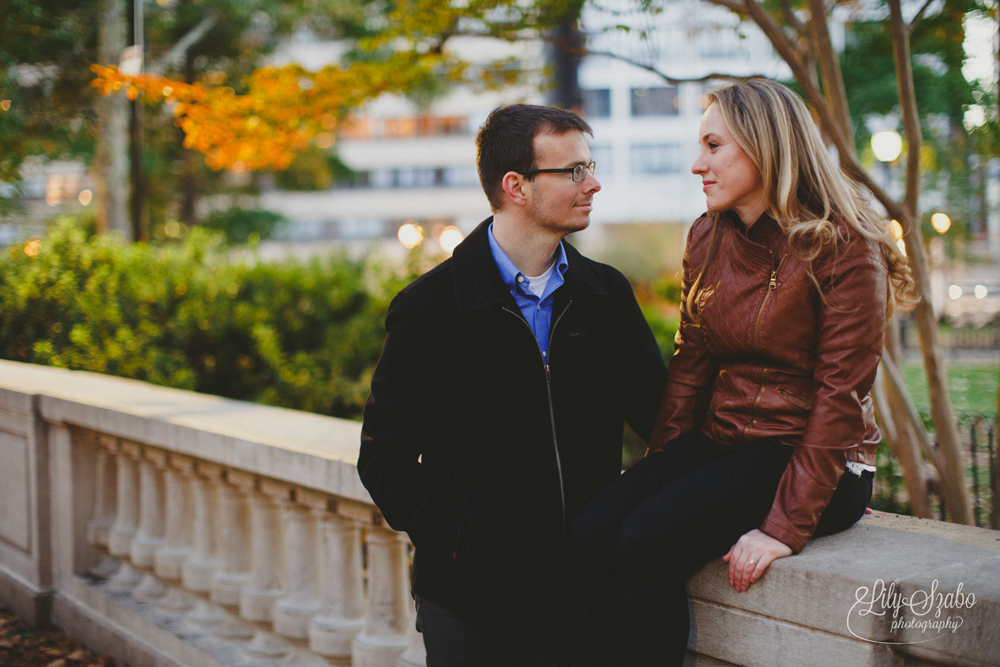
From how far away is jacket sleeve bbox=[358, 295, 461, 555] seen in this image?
2410mm

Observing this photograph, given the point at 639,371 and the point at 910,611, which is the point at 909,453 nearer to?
the point at 639,371

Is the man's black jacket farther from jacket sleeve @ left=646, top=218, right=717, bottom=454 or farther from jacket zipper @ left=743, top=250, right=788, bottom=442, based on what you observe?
jacket zipper @ left=743, top=250, right=788, bottom=442

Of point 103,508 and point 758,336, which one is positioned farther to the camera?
point 103,508

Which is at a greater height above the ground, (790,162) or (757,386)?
(790,162)

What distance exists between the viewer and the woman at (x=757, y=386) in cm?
215

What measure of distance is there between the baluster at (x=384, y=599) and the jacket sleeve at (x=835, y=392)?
144 centimetres

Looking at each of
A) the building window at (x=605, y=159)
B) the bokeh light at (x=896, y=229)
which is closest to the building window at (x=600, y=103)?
the building window at (x=605, y=159)

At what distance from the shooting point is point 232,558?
3652 millimetres

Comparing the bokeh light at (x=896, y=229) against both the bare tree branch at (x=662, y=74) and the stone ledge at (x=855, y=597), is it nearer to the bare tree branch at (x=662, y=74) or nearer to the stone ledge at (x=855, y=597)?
the stone ledge at (x=855, y=597)

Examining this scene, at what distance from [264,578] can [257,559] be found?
8 centimetres

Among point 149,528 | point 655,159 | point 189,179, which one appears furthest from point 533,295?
point 655,159

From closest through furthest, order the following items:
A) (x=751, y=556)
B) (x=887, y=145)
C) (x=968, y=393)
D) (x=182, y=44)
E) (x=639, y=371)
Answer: (x=751, y=556), (x=639, y=371), (x=968, y=393), (x=887, y=145), (x=182, y=44)

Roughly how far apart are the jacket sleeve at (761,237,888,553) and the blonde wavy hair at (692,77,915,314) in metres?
0.18

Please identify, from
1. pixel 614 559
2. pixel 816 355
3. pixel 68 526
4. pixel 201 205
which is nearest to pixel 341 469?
pixel 614 559
